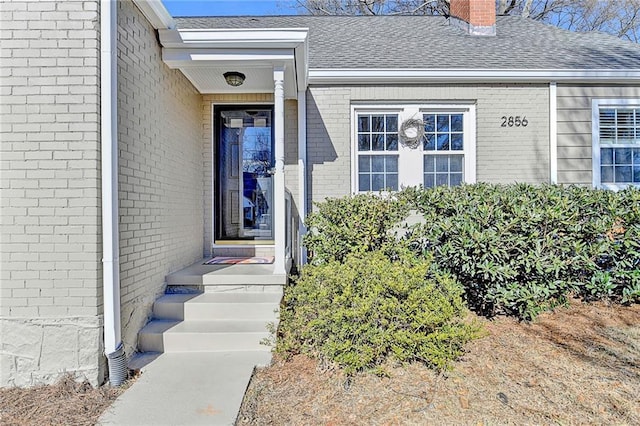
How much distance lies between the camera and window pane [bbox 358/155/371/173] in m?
5.98

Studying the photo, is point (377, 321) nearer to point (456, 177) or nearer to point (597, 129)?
point (456, 177)

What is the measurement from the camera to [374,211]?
14.7 ft

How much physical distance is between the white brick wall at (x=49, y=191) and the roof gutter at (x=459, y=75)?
132 inches

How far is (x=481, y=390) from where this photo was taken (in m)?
2.74

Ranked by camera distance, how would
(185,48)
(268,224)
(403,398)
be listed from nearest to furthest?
(403,398) < (185,48) < (268,224)

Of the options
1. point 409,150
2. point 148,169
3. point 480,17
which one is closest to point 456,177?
point 409,150

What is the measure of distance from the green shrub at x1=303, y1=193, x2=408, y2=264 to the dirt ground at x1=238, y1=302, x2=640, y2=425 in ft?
4.90

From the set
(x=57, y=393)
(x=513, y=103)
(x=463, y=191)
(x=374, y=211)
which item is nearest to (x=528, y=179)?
(x=513, y=103)

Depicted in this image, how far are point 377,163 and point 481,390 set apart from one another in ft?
12.6

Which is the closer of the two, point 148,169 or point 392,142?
point 148,169

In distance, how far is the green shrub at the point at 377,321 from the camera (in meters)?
2.95

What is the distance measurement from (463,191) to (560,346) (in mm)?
1831

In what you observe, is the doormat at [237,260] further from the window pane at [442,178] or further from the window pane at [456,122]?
the window pane at [456,122]

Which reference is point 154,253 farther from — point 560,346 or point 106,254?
point 560,346
